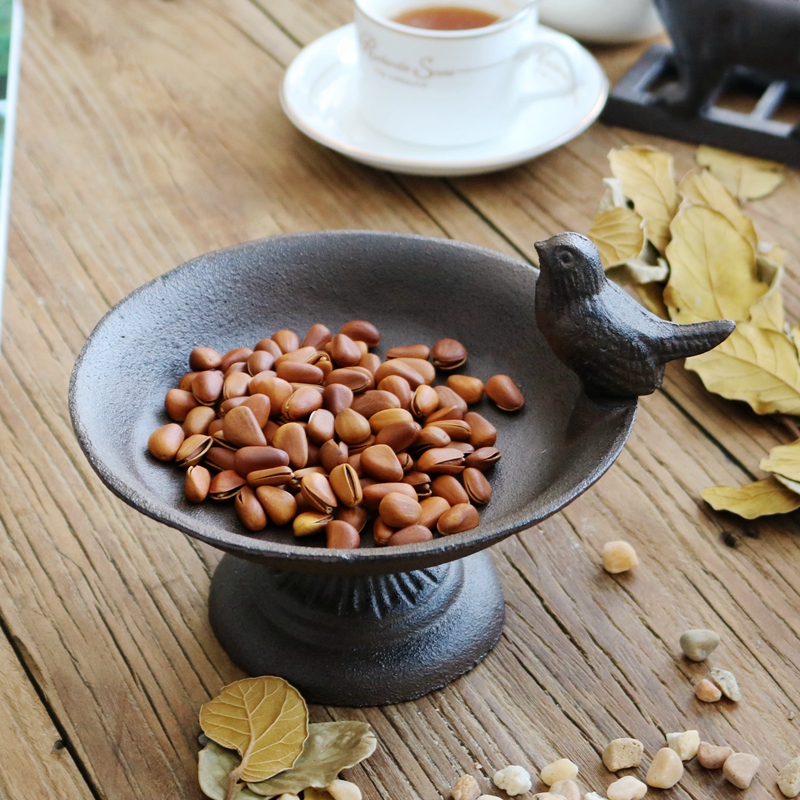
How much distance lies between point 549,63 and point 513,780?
0.99m

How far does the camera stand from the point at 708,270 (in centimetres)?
108

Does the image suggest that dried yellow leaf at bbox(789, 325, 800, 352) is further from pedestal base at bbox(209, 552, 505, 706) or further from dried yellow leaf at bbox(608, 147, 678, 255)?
pedestal base at bbox(209, 552, 505, 706)

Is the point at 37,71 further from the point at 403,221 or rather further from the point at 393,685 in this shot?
the point at 393,685

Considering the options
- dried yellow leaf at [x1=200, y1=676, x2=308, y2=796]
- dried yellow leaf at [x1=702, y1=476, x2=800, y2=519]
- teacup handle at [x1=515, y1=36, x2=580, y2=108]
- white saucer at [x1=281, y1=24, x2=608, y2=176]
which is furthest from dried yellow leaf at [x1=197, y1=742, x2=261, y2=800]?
teacup handle at [x1=515, y1=36, x2=580, y2=108]

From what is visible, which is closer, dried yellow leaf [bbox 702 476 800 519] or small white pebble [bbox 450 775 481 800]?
small white pebble [bbox 450 775 481 800]

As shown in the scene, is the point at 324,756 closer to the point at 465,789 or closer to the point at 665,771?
the point at 465,789

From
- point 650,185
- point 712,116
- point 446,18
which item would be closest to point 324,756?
point 650,185

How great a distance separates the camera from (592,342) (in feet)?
2.39

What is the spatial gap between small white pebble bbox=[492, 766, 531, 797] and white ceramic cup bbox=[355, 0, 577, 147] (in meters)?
0.79

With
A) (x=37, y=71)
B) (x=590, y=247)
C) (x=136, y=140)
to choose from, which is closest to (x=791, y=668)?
(x=590, y=247)

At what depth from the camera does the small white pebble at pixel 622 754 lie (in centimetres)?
73

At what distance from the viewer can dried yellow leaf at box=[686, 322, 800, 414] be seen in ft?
3.19

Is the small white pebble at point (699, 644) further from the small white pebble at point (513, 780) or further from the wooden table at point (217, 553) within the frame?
the small white pebble at point (513, 780)

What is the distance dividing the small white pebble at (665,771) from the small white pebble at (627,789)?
1 centimetres
